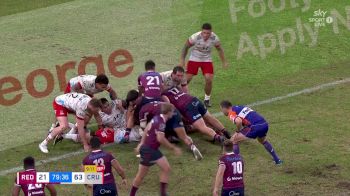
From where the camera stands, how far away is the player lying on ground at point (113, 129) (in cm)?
1673

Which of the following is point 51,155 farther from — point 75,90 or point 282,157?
point 282,157

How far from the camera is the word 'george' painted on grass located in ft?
66.0

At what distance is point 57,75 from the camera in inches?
843

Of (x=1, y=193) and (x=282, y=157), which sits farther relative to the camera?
A: (x=282, y=157)

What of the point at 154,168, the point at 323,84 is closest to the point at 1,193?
the point at 154,168

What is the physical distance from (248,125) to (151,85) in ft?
8.14

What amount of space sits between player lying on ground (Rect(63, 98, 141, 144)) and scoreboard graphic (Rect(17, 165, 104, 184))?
12.8ft

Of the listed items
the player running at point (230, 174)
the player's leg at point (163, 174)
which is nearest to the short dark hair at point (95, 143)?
the player's leg at point (163, 174)

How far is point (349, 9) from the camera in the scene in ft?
84.5

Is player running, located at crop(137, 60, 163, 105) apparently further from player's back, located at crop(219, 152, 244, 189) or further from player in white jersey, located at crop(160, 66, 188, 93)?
player's back, located at crop(219, 152, 244, 189)

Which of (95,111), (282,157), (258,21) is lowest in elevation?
(282,157)

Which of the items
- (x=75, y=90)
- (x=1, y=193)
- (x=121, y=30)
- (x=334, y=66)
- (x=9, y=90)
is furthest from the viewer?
(x=121, y=30)

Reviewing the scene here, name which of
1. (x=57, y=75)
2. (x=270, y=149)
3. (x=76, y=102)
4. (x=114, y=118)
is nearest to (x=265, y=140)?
(x=270, y=149)

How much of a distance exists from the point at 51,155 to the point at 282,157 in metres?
5.26
